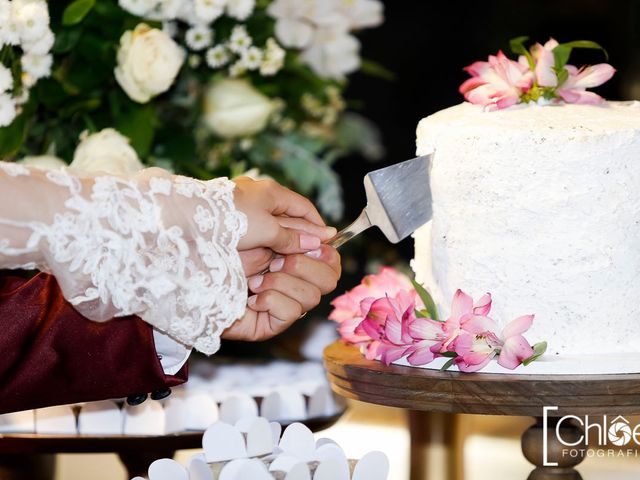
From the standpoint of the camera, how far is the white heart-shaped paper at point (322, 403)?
140 cm

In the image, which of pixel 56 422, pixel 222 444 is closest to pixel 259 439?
pixel 222 444

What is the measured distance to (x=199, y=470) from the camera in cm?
100

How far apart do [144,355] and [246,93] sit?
2.36 feet

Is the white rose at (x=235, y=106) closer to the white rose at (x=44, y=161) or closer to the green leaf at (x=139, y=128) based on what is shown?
the green leaf at (x=139, y=128)

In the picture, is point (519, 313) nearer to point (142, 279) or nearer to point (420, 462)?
point (420, 462)

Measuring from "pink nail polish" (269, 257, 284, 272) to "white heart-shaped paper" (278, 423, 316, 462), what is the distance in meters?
0.18

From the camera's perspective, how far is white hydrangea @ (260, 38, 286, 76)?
1.69 meters

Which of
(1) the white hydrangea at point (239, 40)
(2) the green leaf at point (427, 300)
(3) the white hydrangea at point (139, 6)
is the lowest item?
(2) the green leaf at point (427, 300)

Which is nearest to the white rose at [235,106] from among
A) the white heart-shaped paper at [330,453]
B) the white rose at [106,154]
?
the white rose at [106,154]

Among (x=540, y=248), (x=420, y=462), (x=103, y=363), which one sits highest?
(x=540, y=248)

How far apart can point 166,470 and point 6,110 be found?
630 millimetres

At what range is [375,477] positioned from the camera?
1005 mm

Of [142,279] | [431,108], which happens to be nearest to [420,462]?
[142,279]

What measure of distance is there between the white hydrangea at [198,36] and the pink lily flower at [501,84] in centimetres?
55
